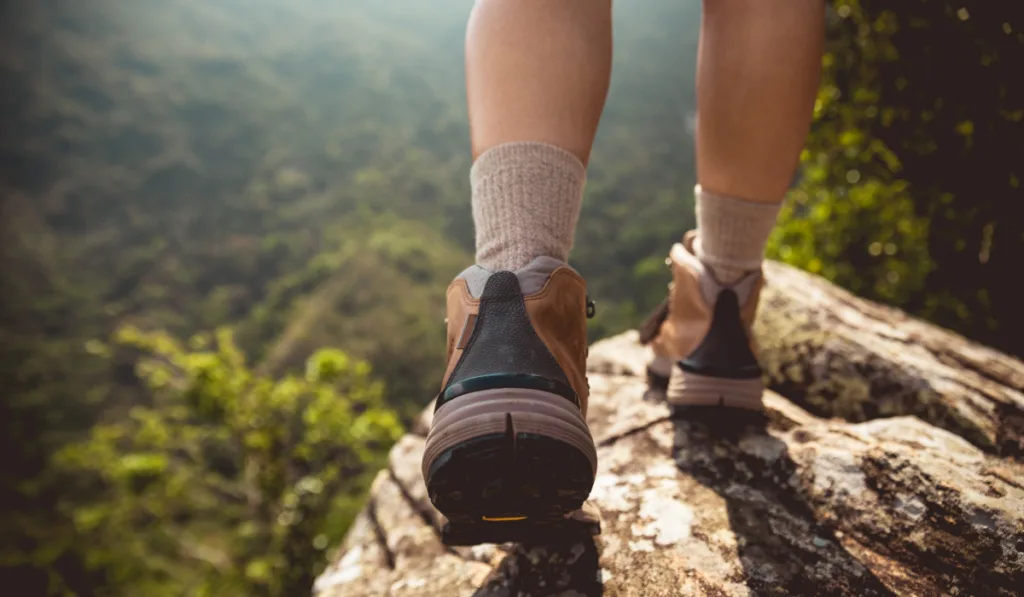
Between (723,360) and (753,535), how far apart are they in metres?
0.38

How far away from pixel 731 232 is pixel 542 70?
23.9 inches

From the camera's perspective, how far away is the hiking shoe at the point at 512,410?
727 mm

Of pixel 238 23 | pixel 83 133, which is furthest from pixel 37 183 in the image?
pixel 238 23

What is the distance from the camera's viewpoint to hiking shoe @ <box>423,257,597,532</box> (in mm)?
727

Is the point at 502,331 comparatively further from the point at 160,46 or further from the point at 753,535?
Answer: the point at 160,46

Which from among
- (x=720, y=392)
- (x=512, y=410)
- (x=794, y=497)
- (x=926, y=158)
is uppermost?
(x=926, y=158)

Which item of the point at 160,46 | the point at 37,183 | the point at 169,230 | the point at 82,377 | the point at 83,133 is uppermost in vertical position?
the point at 160,46

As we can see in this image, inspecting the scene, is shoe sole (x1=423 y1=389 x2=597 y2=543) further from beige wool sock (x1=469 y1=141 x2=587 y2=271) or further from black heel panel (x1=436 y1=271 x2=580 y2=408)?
beige wool sock (x1=469 y1=141 x2=587 y2=271)

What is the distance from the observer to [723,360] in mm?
1228

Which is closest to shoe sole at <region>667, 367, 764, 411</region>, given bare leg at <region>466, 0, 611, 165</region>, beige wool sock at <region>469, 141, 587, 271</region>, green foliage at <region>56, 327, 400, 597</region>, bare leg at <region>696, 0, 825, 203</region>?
bare leg at <region>696, 0, 825, 203</region>

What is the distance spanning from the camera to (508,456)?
0.72 metres

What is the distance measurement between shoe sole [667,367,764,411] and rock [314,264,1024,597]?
0.05 m

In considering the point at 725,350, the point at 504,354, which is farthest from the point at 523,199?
the point at 725,350

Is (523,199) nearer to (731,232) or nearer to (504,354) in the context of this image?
(504,354)
